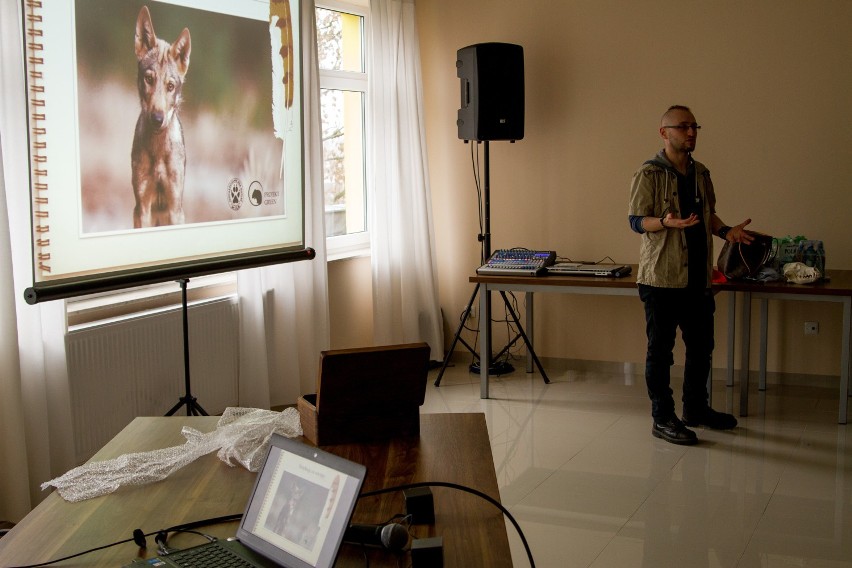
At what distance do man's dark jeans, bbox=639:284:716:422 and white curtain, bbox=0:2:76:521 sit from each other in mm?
2832

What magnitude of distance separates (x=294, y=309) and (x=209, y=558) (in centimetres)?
374

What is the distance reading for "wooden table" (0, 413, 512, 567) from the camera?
1726 mm

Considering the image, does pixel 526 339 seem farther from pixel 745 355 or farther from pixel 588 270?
pixel 745 355

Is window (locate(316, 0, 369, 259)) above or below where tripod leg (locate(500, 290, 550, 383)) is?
above

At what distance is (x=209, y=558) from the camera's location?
1676 mm

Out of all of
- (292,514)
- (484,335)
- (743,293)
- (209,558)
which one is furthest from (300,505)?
(743,293)

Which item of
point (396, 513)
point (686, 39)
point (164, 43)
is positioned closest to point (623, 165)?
point (686, 39)

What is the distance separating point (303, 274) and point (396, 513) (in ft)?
12.2

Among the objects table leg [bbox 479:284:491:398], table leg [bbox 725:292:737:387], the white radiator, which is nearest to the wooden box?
the white radiator

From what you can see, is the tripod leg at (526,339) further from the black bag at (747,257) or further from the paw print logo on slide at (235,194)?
the paw print logo on slide at (235,194)

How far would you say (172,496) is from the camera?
2.02 metres

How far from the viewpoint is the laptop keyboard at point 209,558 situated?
165 cm

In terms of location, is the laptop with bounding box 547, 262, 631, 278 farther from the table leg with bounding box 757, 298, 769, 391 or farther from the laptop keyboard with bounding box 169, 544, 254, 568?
the laptop keyboard with bounding box 169, 544, 254, 568

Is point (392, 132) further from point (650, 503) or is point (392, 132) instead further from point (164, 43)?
point (650, 503)
